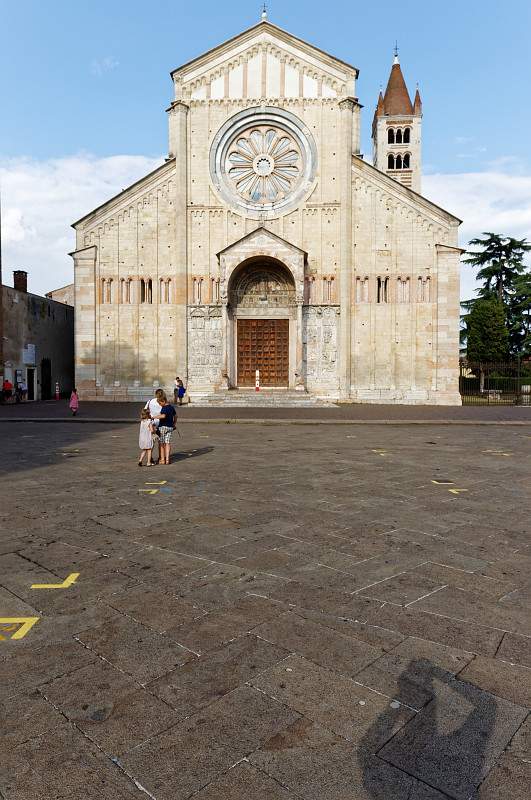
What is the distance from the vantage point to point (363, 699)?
2.83 metres

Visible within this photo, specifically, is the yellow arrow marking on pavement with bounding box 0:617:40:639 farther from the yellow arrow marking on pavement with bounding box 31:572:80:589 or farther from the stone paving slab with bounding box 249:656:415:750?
the stone paving slab with bounding box 249:656:415:750

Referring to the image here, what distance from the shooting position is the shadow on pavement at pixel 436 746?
2.25 m

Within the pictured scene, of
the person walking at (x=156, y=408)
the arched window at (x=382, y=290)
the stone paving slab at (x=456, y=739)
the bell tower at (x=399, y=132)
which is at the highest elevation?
the bell tower at (x=399, y=132)

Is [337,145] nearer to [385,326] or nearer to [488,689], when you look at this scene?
[385,326]

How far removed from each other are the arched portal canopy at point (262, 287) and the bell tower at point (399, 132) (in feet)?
100

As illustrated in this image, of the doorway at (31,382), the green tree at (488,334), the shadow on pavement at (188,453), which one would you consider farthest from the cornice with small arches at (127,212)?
the green tree at (488,334)

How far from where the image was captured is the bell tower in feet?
173

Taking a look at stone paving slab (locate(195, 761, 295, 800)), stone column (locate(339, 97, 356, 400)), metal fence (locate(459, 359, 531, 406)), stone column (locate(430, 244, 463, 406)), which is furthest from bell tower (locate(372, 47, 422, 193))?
stone paving slab (locate(195, 761, 295, 800))

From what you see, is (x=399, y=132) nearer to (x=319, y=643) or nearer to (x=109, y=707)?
(x=319, y=643)

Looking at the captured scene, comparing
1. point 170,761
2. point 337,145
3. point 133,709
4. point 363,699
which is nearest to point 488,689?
point 363,699

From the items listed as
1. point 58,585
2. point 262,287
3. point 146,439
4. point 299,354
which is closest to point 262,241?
point 262,287

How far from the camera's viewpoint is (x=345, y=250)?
96.0 feet

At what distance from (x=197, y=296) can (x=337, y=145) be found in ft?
39.3

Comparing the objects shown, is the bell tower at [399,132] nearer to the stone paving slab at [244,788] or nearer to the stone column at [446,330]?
the stone column at [446,330]
